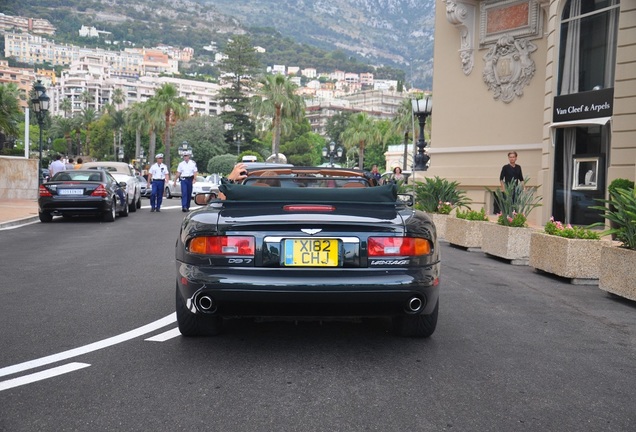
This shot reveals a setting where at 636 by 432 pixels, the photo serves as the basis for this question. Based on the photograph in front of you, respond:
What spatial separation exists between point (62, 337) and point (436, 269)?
274cm

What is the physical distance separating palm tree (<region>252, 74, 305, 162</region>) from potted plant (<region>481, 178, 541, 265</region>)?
50460 millimetres

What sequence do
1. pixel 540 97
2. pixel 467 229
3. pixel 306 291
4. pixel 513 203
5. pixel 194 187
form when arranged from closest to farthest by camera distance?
pixel 306 291
pixel 513 203
pixel 467 229
pixel 540 97
pixel 194 187

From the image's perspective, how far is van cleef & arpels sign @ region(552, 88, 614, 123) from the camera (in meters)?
16.4

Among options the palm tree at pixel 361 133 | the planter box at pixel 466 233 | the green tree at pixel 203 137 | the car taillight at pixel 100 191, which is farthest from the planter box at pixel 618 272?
the green tree at pixel 203 137

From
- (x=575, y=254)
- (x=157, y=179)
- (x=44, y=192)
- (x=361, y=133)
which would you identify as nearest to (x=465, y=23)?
(x=157, y=179)

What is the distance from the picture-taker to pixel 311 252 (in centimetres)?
452

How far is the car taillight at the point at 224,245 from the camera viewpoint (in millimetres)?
4547

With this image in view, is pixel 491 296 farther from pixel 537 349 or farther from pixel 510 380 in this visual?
pixel 510 380

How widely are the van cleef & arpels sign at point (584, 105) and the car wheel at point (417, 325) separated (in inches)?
506

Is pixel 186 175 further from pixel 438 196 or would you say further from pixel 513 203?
pixel 513 203

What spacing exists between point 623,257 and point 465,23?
57.7ft

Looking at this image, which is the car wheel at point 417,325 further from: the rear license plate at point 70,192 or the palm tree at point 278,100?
the palm tree at point 278,100

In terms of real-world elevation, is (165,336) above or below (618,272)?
below

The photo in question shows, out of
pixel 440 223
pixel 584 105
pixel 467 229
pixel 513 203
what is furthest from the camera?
pixel 584 105
